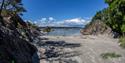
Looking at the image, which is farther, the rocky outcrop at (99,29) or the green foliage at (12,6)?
the rocky outcrop at (99,29)

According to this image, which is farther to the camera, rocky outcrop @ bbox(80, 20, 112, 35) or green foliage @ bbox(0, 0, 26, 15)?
rocky outcrop @ bbox(80, 20, 112, 35)

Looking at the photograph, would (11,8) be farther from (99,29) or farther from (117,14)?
(99,29)

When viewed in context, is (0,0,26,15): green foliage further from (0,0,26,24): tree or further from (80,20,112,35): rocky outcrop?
(80,20,112,35): rocky outcrop

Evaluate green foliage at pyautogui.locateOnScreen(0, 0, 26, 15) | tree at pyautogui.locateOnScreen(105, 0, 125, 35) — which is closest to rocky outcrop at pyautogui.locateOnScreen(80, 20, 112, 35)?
tree at pyautogui.locateOnScreen(105, 0, 125, 35)

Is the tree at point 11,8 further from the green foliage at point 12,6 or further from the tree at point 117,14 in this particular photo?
the tree at point 117,14

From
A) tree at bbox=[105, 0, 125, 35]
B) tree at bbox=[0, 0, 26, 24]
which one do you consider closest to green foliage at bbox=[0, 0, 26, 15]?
tree at bbox=[0, 0, 26, 24]

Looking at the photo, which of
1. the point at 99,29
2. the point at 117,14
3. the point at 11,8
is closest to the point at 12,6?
the point at 11,8

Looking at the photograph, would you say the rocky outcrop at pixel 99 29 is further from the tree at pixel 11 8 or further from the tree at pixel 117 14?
the tree at pixel 11 8

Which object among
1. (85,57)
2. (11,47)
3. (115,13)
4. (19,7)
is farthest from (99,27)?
(11,47)

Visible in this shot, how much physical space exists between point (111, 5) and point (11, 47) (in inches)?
1048

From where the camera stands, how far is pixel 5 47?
14.7 m

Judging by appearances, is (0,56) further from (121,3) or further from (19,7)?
(19,7)

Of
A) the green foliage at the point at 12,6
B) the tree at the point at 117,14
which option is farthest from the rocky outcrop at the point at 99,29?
the green foliage at the point at 12,6

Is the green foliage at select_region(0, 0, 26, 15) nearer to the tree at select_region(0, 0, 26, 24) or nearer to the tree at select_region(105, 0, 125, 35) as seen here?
the tree at select_region(0, 0, 26, 24)
